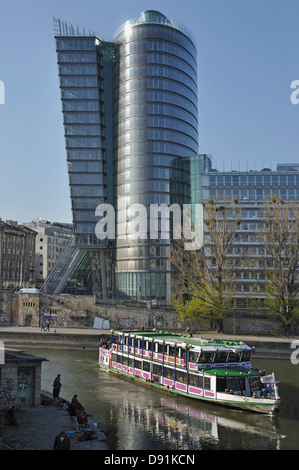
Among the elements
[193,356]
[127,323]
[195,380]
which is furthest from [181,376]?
[127,323]

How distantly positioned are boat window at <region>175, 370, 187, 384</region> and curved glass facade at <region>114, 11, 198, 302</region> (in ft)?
183

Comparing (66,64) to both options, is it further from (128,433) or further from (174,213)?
(128,433)

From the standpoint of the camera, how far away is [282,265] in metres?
63.5

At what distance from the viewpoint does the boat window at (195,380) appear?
34281 millimetres

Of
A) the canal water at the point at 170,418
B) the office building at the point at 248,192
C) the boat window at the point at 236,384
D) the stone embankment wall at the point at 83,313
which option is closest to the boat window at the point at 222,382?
the boat window at the point at 236,384

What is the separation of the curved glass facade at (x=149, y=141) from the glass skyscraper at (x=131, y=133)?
0.20 metres

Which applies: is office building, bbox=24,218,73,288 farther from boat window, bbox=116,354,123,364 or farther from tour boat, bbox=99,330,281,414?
tour boat, bbox=99,330,281,414

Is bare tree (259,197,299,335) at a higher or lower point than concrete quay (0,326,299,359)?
higher

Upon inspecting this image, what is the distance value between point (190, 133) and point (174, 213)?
19.1 metres

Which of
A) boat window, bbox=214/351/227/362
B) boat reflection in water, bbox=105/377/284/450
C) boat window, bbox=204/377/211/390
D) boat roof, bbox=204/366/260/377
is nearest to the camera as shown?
boat reflection in water, bbox=105/377/284/450

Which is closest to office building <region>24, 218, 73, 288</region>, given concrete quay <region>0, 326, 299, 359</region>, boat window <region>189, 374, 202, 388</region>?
concrete quay <region>0, 326, 299, 359</region>

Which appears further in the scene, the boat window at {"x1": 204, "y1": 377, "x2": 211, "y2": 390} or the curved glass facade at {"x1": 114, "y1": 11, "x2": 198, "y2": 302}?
the curved glass facade at {"x1": 114, "y1": 11, "x2": 198, "y2": 302}

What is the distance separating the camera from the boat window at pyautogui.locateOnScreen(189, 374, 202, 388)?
34281mm

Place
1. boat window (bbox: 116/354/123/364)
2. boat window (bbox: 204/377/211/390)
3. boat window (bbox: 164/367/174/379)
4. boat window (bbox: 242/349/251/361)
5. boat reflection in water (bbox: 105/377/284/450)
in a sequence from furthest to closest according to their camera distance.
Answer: boat window (bbox: 116/354/123/364), boat window (bbox: 164/367/174/379), boat window (bbox: 242/349/251/361), boat window (bbox: 204/377/211/390), boat reflection in water (bbox: 105/377/284/450)
